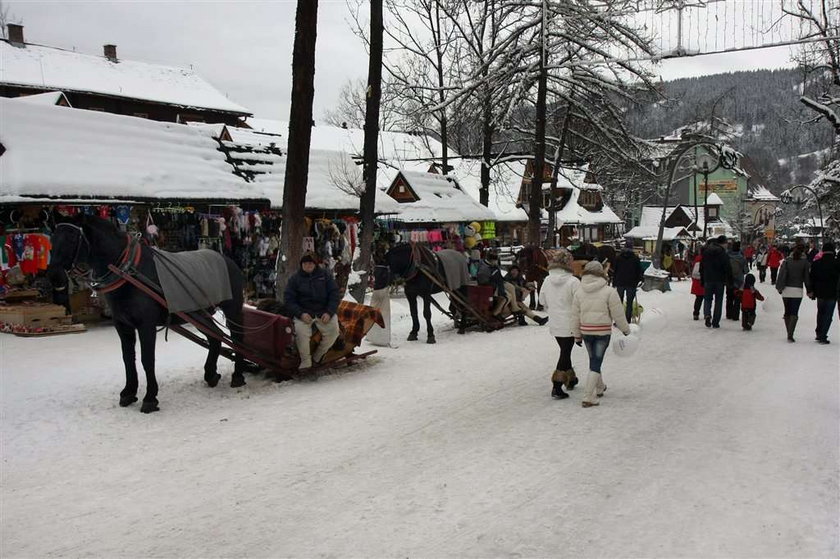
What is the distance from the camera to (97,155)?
561 inches

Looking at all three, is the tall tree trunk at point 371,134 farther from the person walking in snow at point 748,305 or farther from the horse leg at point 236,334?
the person walking in snow at point 748,305

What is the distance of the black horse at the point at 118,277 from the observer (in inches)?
303

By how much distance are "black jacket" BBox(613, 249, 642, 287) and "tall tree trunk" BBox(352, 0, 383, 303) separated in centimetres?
562

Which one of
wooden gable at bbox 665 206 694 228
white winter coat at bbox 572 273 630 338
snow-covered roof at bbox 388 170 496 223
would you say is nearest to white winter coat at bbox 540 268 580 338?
white winter coat at bbox 572 273 630 338

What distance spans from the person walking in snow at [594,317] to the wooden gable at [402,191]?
55.5ft

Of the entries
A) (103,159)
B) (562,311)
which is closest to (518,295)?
(562,311)

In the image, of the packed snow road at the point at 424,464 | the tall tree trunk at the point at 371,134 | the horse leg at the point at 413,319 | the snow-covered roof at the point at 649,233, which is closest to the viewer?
the packed snow road at the point at 424,464

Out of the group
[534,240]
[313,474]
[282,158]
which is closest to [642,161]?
[534,240]

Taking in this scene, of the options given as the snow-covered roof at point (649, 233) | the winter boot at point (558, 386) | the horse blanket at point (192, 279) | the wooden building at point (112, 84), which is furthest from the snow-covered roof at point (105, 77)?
the snow-covered roof at point (649, 233)

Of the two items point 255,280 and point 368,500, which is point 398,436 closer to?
point 368,500

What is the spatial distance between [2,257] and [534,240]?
15.0 metres

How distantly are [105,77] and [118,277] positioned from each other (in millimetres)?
41835

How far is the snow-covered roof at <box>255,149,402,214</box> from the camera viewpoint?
17344 millimetres

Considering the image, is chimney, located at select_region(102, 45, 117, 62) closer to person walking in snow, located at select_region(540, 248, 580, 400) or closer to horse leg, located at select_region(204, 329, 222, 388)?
horse leg, located at select_region(204, 329, 222, 388)
